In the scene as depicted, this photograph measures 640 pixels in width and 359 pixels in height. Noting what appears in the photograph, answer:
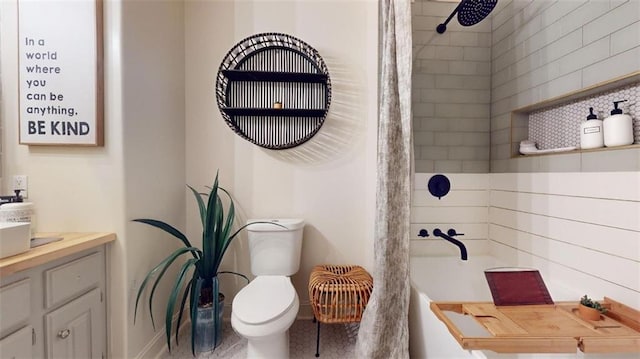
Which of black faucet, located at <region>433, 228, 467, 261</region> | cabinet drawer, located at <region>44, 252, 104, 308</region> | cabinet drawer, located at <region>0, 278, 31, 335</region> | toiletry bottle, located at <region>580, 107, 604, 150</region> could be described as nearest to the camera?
cabinet drawer, located at <region>0, 278, 31, 335</region>

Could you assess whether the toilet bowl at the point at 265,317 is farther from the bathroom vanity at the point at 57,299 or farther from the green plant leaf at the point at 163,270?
the bathroom vanity at the point at 57,299

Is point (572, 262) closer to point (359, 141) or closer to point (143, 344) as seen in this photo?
point (359, 141)

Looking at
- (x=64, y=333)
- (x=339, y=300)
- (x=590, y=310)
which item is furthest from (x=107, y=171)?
(x=590, y=310)

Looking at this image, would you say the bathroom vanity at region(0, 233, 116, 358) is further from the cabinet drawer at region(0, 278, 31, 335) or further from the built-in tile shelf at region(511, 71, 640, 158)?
the built-in tile shelf at region(511, 71, 640, 158)

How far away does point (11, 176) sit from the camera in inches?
56.1

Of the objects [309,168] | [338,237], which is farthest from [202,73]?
[338,237]

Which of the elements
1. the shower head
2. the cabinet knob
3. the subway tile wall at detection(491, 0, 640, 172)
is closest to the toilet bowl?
the cabinet knob

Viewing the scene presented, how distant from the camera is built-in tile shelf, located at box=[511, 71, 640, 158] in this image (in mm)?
1239

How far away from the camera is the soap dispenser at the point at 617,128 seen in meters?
1.22

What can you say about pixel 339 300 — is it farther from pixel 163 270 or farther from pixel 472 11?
pixel 472 11

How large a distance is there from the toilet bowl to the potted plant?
137 cm

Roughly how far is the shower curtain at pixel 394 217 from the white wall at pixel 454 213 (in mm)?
757

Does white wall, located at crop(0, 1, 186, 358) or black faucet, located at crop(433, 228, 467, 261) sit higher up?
white wall, located at crop(0, 1, 186, 358)

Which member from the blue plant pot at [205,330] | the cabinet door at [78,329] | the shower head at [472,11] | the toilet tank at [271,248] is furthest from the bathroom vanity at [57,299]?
the shower head at [472,11]
